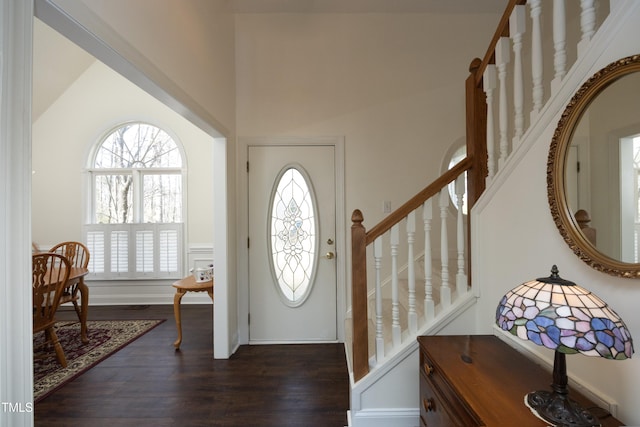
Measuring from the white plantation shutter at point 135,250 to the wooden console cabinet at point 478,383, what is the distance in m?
3.66

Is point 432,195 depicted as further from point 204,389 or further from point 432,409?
point 204,389

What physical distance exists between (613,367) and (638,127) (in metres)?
0.79

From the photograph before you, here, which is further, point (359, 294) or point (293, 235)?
point (293, 235)

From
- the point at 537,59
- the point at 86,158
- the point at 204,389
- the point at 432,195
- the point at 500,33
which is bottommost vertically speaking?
the point at 204,389

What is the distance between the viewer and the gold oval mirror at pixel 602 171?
2.83ft

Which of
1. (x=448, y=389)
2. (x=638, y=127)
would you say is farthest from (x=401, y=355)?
(x=638, y=127)

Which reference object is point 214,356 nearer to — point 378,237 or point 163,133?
point 378,237

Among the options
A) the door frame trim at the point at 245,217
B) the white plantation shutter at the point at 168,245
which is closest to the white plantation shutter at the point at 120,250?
the white plantation shutter at the point at 168,245

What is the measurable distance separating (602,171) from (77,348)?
13.1ft

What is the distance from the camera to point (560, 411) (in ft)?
2.70

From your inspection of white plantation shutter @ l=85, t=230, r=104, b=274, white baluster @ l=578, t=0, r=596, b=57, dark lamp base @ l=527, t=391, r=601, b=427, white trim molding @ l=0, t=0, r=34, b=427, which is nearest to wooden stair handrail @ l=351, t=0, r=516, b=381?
white baluster @ l=578, t=0, r=596, b=57

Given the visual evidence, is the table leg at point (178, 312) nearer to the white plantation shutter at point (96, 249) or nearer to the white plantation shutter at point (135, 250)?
the white plantation shutter at point (135, 250)

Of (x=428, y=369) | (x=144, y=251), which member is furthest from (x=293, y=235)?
(x=144, y=251)

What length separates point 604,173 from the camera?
3.15ft
